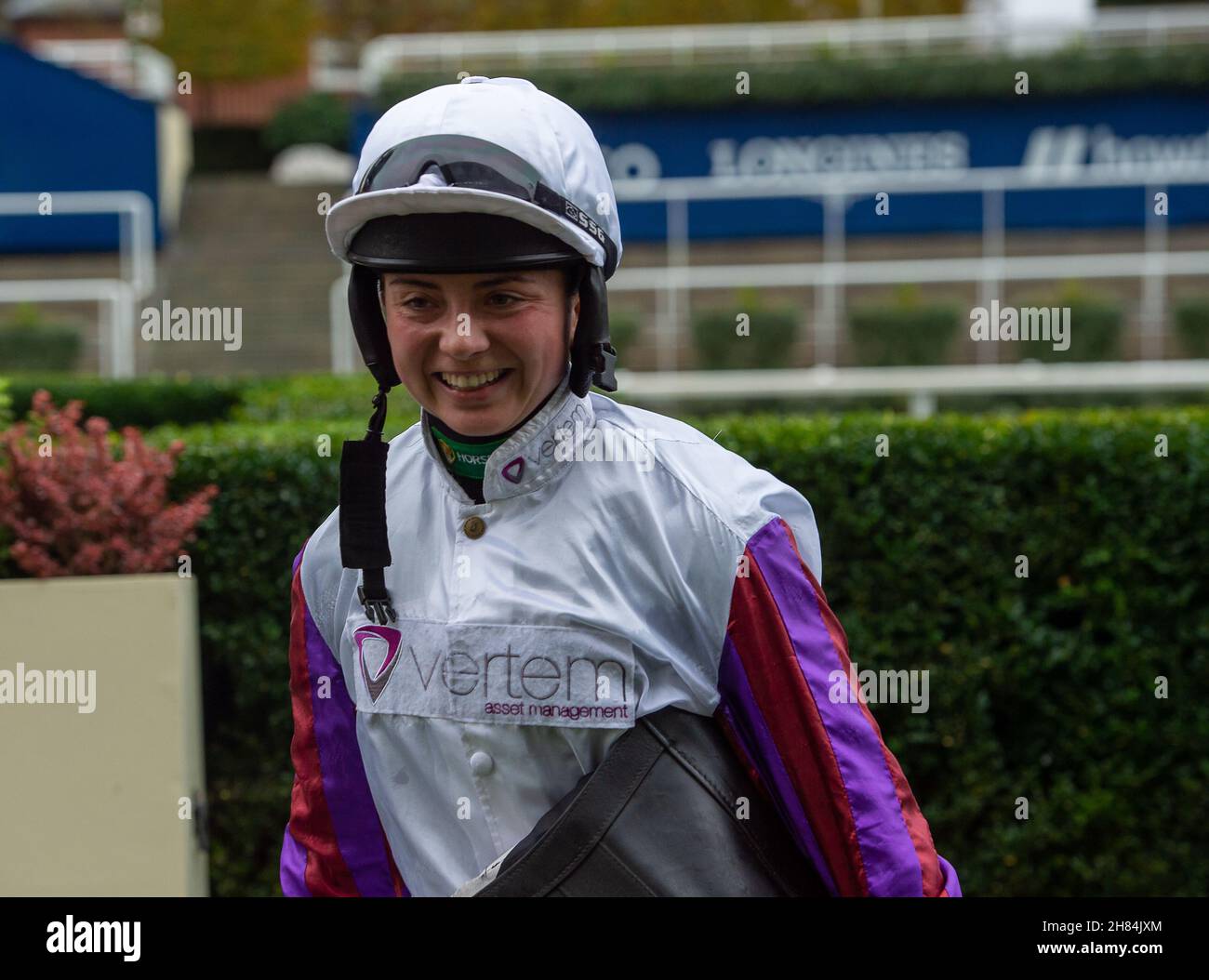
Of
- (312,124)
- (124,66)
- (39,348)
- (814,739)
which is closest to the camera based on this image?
(814,739)

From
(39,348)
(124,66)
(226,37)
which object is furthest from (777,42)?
(39,348)

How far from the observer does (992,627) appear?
4082 millimetres

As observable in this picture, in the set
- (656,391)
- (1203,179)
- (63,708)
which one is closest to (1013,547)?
(63,708)

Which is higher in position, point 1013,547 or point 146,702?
point 1013,547

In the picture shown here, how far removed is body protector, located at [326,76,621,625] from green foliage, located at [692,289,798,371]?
471 inches

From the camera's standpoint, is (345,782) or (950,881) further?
(345,782)

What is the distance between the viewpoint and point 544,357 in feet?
6.43

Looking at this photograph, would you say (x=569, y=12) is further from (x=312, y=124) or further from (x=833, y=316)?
(x=833, y=316)

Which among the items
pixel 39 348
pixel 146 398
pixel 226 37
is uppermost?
pixel 226 37

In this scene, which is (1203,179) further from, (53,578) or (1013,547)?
(53,578)

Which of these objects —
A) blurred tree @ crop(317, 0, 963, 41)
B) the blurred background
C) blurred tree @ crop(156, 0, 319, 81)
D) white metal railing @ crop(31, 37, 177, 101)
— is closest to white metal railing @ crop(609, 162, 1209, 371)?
the blurred background

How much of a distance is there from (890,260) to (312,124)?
9306 mm

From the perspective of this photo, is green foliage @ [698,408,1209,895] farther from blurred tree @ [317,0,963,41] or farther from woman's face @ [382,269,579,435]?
blurred tree @ [317,0,963,41]
